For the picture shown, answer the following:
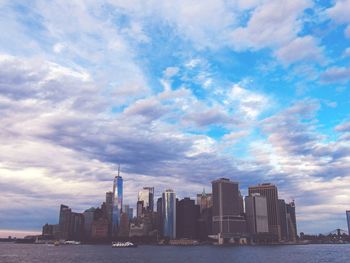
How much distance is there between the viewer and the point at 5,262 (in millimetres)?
158000

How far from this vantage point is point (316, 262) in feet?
541

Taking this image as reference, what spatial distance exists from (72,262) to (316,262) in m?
96.1

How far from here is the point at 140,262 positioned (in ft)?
540

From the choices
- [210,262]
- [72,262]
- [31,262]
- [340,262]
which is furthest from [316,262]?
[31,262]

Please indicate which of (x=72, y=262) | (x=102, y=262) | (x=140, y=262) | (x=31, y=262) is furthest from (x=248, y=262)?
(x=31, y=262)

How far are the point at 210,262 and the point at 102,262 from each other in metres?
42.8

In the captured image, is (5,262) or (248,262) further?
(248,262)

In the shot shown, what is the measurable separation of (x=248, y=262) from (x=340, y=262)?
35.1m

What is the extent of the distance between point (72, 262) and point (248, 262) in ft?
230

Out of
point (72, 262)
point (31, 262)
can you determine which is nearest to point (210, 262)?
point (72, 262)

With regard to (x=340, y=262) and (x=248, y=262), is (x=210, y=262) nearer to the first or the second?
(x=248, y=262)

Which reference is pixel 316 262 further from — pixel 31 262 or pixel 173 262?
pixel 31 262

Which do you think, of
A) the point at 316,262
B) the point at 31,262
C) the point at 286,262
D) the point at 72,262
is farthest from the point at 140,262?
the point at 316,262

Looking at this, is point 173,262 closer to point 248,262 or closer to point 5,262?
point 248,262
